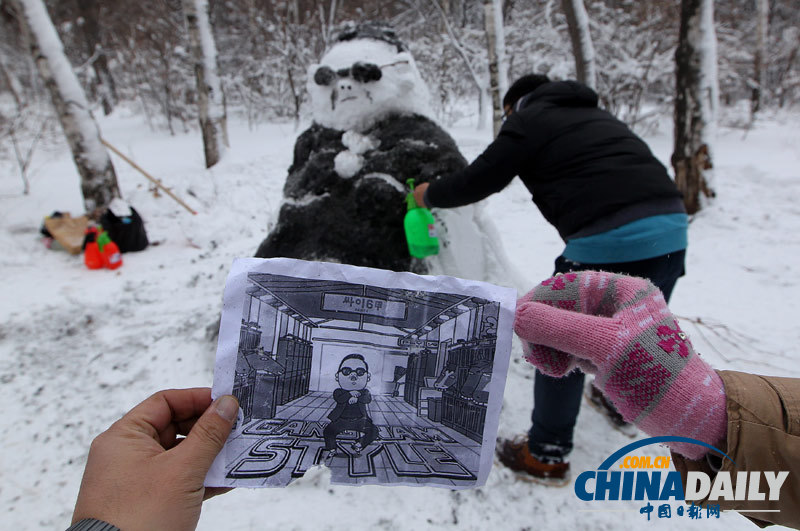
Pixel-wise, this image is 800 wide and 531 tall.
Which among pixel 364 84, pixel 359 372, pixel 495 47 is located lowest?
pixel 359 372

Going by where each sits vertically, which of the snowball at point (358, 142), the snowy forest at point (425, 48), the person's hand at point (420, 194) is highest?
the snowy forest at point (425, 48)

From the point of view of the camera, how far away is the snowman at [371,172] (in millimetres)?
2213

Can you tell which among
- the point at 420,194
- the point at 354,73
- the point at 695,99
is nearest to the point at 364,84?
the point at 354,73

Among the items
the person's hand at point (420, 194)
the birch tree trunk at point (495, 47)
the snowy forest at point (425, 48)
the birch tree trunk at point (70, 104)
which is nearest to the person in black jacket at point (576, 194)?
the person's hand at point (420, 194)

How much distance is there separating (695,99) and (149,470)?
5.31 metres

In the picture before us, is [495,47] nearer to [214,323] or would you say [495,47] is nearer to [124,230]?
[124,230]

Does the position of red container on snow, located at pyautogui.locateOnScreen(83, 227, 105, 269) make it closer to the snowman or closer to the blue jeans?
the snowman

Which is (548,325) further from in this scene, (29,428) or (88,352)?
(88,352)

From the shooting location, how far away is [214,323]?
245 cm

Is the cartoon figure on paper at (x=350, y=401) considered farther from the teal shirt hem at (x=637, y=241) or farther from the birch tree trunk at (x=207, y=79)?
the birch tree trunk at (x=207, y=79)

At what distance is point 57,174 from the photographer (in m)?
8.05

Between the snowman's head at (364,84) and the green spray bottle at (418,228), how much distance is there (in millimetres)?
737

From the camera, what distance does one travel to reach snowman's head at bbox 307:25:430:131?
7.66ft

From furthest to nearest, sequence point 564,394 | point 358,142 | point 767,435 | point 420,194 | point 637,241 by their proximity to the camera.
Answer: point 358,142
point 420,194
point 564,394
point 637,241
point 767,435
